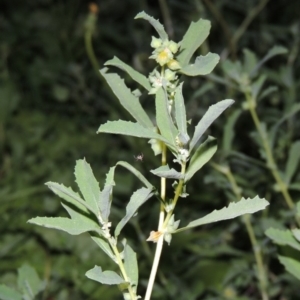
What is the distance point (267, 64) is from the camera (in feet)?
8.04

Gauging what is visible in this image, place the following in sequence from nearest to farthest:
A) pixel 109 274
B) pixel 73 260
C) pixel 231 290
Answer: pixel 109 274, pixel 231 290, pixel 73 260

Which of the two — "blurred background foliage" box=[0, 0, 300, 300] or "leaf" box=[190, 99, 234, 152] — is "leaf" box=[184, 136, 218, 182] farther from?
"blurred background foliage" box=[0, 0, 300, 300]

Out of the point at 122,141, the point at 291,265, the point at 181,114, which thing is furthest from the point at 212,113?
the point at 122,141

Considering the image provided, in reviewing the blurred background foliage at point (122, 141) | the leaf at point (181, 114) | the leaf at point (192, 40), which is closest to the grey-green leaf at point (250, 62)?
the blurred background foliage at point (122, 141)

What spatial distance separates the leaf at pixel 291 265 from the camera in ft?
2.55

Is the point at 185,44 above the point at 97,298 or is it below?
above

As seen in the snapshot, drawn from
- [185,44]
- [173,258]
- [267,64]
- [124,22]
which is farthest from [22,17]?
[185,44]

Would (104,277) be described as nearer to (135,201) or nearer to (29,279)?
(135,201)

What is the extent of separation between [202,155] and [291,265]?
0.78 feet

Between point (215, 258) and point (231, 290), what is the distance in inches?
9.3

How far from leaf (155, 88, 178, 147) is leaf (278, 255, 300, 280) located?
0.90 feet

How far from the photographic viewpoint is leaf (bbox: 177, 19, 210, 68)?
0.70 metres

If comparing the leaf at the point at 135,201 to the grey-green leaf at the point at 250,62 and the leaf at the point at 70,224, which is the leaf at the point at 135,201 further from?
the grey-green leaf at the point at 250,62

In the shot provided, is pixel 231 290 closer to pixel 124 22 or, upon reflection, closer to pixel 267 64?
pixel 267 64
